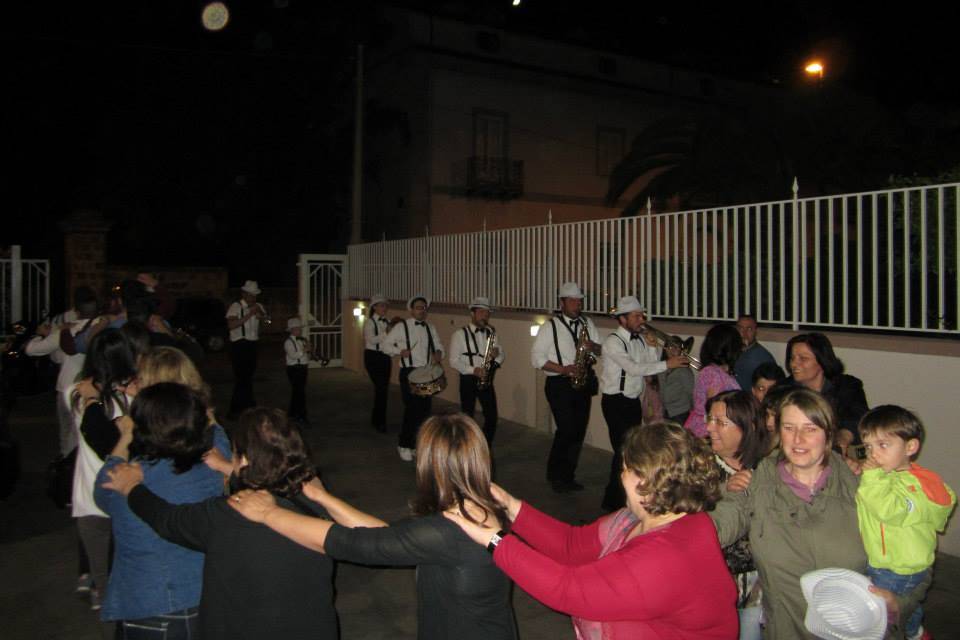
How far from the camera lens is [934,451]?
5770mm

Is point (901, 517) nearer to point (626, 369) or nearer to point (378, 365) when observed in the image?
point (626, 369)

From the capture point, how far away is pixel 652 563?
2178mm

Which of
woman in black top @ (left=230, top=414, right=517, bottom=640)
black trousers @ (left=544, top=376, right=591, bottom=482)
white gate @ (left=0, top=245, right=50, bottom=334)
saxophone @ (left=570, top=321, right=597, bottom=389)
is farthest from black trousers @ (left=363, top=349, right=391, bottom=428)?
woman in black top @ (left=230, top=414, right=517, bottom=640)

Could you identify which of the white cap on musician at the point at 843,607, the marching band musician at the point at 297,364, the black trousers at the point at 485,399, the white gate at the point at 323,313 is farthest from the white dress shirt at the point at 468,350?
the white gate at the point at 323,313

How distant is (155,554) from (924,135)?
44.2 feet

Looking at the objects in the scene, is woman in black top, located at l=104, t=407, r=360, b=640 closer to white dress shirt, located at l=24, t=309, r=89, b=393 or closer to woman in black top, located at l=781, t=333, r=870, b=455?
woman in black top, located at l=781, t=333, r=870, b=455

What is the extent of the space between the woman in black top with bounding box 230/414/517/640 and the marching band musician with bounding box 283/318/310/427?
8263mm

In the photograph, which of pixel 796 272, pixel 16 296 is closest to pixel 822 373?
pixel 796 272

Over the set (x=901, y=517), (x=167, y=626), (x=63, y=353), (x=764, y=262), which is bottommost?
(x=167, y=626)

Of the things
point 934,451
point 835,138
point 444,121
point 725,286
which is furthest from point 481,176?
point 934,451

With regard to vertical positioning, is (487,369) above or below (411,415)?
above

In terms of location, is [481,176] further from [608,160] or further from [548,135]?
[608,160]

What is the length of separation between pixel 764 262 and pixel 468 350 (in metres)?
3.25

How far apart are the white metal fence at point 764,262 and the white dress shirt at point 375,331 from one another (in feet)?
6.75
